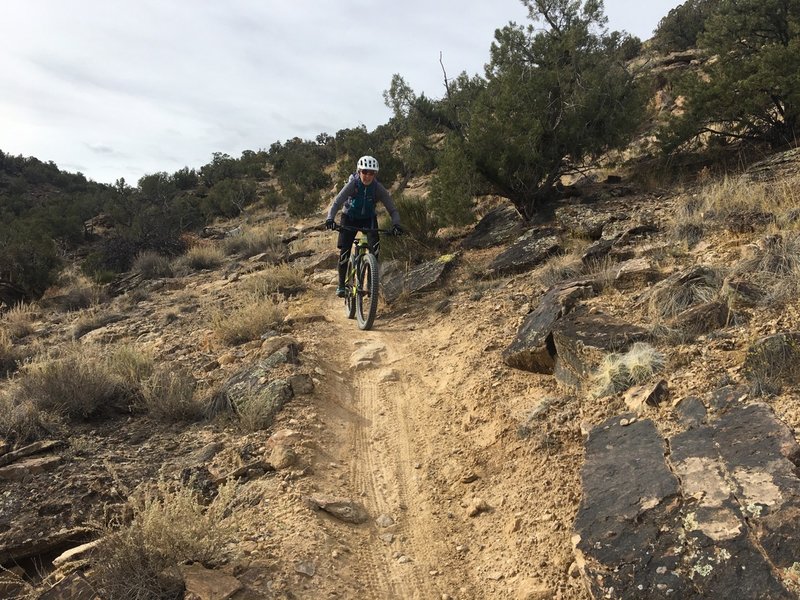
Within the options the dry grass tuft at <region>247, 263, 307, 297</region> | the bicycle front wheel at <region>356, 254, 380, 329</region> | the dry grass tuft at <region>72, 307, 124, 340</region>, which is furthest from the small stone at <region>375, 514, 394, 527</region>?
the dry grass tuft at <region>72, 307, 124, 340</region>

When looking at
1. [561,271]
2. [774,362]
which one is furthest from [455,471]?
[561,271]

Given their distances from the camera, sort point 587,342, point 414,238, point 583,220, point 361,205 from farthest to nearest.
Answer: point 414,238
point 583,220
point 361,205
point 587,342

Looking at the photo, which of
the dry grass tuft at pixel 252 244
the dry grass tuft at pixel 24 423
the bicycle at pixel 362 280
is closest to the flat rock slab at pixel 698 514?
the dry grass tuft at pixel 24 423

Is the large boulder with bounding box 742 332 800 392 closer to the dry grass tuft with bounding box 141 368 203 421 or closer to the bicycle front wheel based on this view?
the dry grass tuft with bounding box 141 368 203 421

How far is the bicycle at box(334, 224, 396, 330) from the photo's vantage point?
7004mm

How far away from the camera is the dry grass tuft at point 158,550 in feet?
8.22

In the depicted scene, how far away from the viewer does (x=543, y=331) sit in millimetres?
4793

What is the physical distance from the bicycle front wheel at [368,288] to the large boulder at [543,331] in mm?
2313

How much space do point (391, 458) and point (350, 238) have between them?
4.02 metres

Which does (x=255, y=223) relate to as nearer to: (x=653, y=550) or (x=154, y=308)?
(x=154, y=308)

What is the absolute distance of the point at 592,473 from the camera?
117 inches

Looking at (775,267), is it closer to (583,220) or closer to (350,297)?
(583,220)

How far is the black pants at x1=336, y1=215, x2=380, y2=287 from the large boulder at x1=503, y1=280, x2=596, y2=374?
2625 mm

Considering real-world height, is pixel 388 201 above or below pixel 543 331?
above
